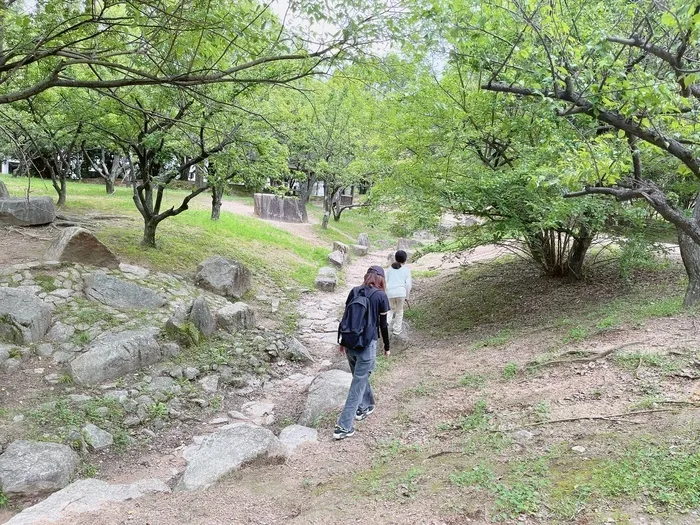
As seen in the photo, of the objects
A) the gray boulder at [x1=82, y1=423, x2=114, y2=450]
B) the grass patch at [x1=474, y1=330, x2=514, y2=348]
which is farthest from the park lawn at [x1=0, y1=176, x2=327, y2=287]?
the grass patch at [x1=474, y1=330, x2=514, y2=348]

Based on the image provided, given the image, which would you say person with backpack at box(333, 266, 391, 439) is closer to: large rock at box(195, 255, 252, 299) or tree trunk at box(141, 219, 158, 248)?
large rock at box(195, 255, 252, 299)

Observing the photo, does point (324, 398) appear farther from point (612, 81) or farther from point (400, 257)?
point (612, 81)

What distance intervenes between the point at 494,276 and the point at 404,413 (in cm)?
739

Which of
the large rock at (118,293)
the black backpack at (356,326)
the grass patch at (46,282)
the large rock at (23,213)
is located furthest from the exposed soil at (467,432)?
the large rock at (23,213)

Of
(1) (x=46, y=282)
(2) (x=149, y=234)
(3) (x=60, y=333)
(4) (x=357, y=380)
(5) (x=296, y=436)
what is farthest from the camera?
(2) (x=149, y=234)

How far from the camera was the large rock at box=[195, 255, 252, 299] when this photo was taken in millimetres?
10336

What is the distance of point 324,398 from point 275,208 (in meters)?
18.5

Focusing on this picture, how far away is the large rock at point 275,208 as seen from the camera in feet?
Result: 77.2

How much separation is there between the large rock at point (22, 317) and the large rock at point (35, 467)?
7.70 feet

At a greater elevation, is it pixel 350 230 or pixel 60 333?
pixel 350 230

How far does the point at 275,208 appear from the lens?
77.6 ft

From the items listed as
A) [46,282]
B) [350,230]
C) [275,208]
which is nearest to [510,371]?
[46,282]

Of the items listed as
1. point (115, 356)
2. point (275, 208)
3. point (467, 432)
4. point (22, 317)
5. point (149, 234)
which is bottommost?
point (115, 356)

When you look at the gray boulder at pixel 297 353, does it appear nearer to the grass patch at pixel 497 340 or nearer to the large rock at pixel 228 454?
the grass patch at pixel 497 340
